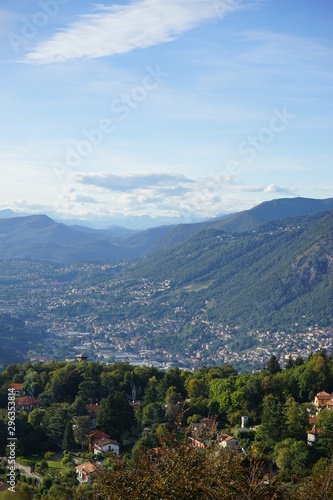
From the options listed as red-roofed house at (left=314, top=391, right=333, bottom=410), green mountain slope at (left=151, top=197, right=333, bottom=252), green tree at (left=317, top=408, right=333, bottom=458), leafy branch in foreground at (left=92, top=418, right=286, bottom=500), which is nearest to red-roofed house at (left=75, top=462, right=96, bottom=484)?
green tree at (left=317, top=408, right=333, bottom=458)

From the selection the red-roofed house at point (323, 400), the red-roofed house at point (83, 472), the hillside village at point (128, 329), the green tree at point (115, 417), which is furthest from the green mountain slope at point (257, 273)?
the red-roofed house at point (83, 472)

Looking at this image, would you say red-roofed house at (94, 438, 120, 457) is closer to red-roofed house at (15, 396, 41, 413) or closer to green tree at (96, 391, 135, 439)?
green tree at (96, 391, 135, 439)

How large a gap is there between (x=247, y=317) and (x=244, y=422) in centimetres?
7108

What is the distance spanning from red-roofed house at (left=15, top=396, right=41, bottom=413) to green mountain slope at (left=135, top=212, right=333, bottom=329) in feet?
211

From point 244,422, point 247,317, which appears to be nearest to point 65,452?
point 244,422

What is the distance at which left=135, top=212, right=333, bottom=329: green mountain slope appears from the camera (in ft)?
300

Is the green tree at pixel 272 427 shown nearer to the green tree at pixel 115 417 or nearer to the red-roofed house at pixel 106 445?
the red-roofed house at pixel 106 445

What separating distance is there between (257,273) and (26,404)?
84210mm

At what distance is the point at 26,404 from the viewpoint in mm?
25703

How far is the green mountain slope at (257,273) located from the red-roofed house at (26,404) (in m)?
64.4

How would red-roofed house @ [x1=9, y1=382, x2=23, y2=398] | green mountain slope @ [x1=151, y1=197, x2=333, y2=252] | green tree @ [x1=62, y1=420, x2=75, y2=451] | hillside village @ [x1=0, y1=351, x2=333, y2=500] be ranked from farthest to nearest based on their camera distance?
green mountain slope @ [x1=151, y1=197, x2=333, y2=252], red-roofed house @ [x1=9, y1=382, x2=23, y2=398], green tree @ [x1=62, y1=420, x2=75, y2=451], hillside village @ [x1=0, y1=351, x2=333, y2=500]

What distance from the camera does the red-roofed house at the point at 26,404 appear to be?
25516mm

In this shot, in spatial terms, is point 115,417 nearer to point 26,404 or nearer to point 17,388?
point 26,404

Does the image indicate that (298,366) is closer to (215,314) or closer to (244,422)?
(244,422)
